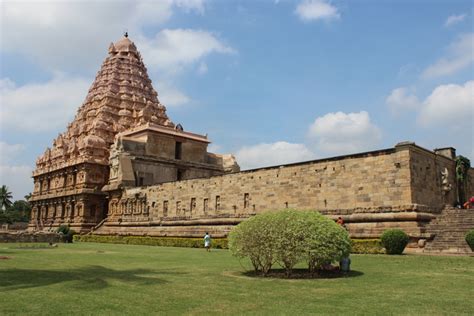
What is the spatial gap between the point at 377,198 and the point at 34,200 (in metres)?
48.8

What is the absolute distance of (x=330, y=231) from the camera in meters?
11.4

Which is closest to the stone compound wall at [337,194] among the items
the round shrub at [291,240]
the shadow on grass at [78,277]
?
the round shrub at [291,240]

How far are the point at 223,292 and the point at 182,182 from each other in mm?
26056

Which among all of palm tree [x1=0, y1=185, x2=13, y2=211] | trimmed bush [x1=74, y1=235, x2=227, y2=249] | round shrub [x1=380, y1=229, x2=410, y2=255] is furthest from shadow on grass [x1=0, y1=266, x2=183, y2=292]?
palm tree [x1=0, y1=185, x2=13, y2=211]

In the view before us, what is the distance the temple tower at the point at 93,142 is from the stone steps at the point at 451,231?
3265 cm

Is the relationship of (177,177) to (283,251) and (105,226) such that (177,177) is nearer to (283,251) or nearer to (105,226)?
(105,226)

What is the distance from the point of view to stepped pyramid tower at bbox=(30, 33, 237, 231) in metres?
47.2

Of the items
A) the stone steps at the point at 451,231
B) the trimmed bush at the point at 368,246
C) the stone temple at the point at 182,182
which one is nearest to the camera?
the stone steps at the point at 451,231

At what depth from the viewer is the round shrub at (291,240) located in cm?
1115

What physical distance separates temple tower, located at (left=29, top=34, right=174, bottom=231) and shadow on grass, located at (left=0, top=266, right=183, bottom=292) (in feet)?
116

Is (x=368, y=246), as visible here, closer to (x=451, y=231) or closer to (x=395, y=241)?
(x=395, y=241)

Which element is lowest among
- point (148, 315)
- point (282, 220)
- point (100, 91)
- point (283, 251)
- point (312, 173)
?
point (148, 315)

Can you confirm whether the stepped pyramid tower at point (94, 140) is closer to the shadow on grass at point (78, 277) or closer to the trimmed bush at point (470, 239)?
the shadow on grass at point (78, 277)

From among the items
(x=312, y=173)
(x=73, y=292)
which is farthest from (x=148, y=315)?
(x=312, y=173)
